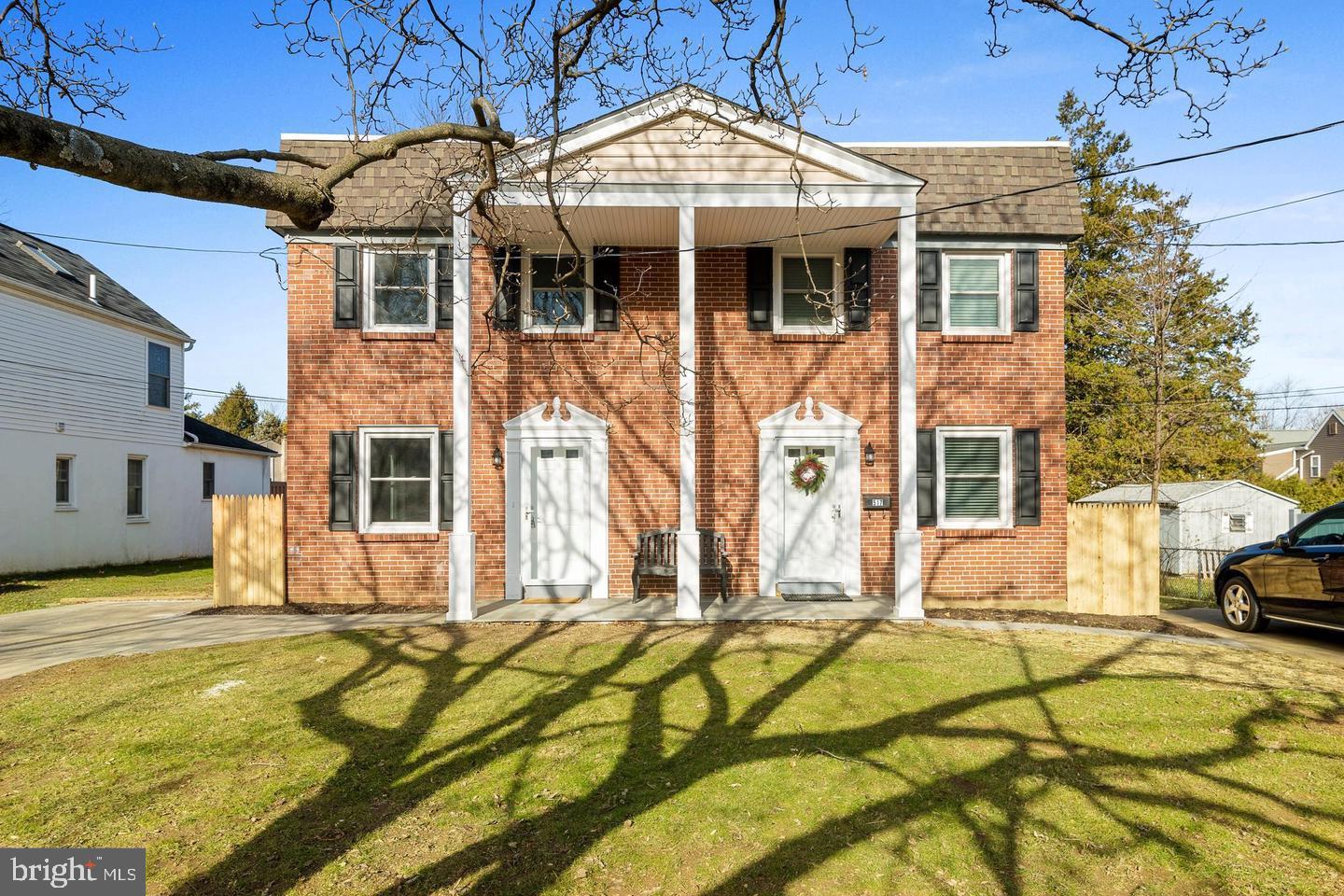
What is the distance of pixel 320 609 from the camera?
33.1ft

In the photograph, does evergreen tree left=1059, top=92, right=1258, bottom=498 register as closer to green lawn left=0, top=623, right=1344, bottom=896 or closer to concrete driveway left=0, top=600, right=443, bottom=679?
green lawn left=0, top=623, right=1344, bottom=896

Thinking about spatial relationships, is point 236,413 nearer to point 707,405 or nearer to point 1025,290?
point 707,405

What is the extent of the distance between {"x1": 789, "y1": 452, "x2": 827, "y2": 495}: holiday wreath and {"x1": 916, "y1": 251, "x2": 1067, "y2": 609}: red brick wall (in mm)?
1628

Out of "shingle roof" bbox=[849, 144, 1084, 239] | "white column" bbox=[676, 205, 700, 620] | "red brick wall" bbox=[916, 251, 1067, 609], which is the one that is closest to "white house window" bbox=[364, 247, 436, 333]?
"white column" bbox=[676, 205, 700, 620]

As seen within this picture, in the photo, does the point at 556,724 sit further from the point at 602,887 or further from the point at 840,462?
the point at 840,462

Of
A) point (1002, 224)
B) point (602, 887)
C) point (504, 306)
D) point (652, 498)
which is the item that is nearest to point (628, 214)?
point (504, 306)

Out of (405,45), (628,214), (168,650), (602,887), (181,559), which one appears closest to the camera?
(602,887)

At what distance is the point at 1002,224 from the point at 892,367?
260 centimetres

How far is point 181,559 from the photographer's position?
65.6ft

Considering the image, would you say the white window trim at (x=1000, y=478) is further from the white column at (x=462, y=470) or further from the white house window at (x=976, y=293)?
the white column at (x=462, y=470)

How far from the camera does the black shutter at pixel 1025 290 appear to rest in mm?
10688

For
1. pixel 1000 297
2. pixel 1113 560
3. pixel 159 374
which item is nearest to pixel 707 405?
pixel 1000 297

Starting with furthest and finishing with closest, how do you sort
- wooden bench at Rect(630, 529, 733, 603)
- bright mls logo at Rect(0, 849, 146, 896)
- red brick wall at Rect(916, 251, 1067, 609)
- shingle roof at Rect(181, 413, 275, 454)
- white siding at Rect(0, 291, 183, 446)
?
shingle roof at Rect(181, 413, 275, 454)
white siding at Rect(0, 291, 183, 446)
red brick wall at Rect(916, 251, 1067, 609)
wooden bench at Rect(630, 529, 733, 603)
bright mls logo at Rect(0, 849, 146, 896)

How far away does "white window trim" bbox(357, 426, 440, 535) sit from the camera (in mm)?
10445
